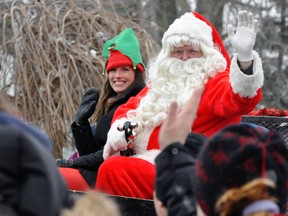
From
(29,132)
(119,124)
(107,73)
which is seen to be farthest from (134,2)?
(29,132)

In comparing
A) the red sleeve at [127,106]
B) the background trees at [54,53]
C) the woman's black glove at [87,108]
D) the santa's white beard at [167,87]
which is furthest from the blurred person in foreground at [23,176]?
the background trees at [54,53]

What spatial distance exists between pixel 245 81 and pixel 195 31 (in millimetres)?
787

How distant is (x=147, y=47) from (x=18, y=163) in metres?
5.93

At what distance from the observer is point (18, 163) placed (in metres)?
1.75

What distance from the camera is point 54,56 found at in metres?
7.27

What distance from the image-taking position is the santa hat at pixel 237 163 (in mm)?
1743

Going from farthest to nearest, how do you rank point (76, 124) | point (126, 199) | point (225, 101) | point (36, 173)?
1. point (76, 124)
2. point (225, 101)
3. point (126, 199)
4. point (36, 173)

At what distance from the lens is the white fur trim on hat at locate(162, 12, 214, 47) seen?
4.23 meters

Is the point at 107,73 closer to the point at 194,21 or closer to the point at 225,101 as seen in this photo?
the point at 194,21

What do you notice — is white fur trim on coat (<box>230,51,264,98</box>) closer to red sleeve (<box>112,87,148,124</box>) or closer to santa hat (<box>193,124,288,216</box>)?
red sleeve (<box>112,87,148,124</box>)

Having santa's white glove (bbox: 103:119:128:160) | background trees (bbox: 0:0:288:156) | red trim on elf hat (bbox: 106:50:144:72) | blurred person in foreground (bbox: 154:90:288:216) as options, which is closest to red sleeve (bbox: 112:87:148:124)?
santa's white glove (bbox: 103:119:128:160)

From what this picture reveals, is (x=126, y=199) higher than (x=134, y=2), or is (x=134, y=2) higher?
(x=134, y=2)

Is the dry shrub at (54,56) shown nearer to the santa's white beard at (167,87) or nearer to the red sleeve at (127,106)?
the red sleeve at (127,106)

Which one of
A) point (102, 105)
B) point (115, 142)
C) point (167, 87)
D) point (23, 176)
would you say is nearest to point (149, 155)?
point (115, 142)
